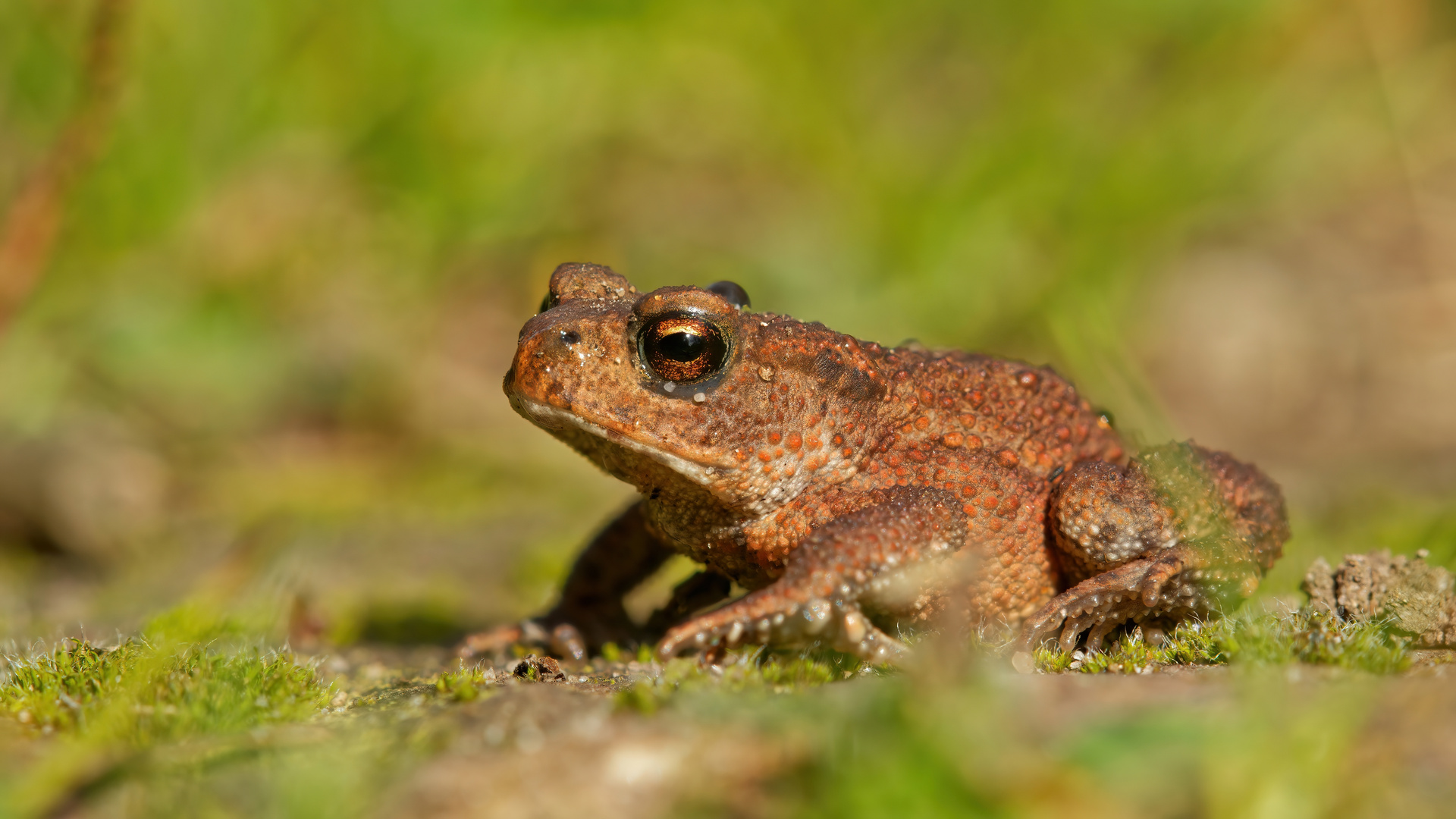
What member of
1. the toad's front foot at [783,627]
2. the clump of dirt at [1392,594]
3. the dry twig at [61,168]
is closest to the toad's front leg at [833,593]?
the toad's front foot at [783,627]

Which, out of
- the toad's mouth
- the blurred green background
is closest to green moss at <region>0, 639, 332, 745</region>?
the toad's mouth

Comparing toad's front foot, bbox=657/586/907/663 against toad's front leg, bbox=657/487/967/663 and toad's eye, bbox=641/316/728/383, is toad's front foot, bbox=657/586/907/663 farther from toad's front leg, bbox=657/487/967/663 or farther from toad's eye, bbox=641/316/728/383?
toad's eye, bbox=641/316/728/383

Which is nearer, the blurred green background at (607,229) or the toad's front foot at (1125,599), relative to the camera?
the toad's front foot at (1125,599)

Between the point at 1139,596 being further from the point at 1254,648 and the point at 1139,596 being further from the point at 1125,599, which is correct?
the point at 1254,648

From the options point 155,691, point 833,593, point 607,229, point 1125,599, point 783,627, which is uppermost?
point 607,229

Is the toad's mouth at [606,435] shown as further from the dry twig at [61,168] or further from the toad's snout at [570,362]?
the dry twig at [61,168]

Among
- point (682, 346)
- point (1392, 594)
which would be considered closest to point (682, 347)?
point (682, 346)
